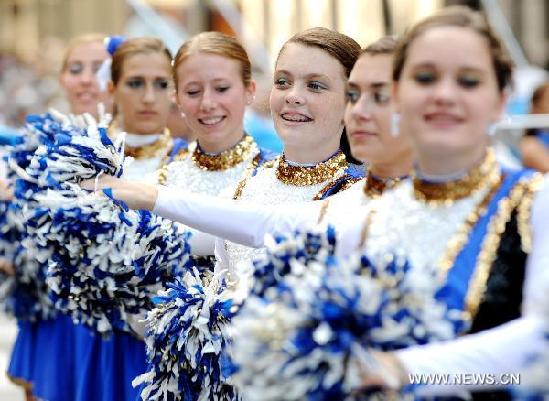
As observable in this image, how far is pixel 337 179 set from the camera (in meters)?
3.63

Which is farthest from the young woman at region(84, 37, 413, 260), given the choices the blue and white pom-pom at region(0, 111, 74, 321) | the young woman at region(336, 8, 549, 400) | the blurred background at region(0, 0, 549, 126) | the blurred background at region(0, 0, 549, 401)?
the blurred background at region(0, 0, 549, 126)

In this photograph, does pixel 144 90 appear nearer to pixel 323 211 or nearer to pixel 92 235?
pixel 92 235

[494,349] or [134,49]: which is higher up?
[134,49]

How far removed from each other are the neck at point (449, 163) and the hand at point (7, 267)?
11.5 feet

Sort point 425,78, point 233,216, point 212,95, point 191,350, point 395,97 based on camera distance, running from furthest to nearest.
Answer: point 212,95 → point 191,350 → point 233,216 → point 395,97 → point 425,78

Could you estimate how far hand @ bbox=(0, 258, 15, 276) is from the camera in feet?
18.8

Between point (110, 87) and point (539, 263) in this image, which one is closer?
point (539, 263)

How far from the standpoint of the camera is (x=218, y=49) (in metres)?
4.36

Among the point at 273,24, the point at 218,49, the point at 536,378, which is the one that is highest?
the point at 273,24

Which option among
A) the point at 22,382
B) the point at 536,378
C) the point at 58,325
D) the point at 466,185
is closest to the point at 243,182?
the point at 466,185

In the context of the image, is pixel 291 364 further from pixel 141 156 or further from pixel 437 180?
pixel 141 156

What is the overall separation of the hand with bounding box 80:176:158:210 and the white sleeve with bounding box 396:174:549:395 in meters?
0.97

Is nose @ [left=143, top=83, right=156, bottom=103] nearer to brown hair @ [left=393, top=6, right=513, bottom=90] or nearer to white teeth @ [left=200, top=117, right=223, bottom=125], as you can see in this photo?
white teeth @ [left=200, top=117, right=223, bottom=125]

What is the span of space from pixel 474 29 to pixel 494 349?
657 mm
